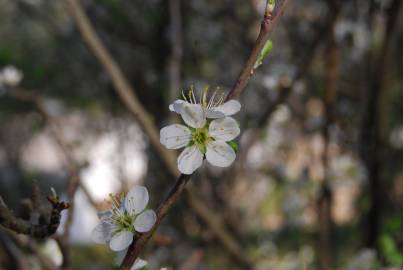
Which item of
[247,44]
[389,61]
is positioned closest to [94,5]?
[247,44]

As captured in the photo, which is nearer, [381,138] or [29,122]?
[381,138]

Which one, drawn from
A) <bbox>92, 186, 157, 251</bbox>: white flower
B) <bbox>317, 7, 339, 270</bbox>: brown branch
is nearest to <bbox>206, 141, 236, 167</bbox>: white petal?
<bbox>92, 186, 157, 251</bbox>: white flower

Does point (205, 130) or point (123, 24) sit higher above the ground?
point (123, 24)

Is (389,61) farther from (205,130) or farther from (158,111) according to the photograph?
(158,111)

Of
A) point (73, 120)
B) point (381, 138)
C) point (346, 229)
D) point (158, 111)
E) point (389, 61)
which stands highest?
point (73, 120)

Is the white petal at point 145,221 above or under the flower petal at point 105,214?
under

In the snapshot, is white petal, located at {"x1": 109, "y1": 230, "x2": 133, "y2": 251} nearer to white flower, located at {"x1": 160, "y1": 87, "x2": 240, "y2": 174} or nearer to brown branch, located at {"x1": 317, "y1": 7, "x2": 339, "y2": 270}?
white flower, located at {"x1": 160, "y1": 87, "x2": 240, "y2": 174}

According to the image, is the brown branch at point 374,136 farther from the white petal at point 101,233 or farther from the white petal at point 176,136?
the white petal at point 101,233

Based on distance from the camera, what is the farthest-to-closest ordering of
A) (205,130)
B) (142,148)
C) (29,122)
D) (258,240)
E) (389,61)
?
(29,122) → (258,240) → (142,148) → (389,61) → (205,130)

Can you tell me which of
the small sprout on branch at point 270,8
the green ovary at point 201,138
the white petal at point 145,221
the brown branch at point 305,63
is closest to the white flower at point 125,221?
the white petal at point 145,221
